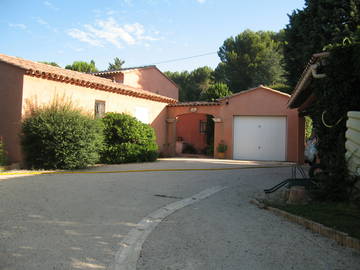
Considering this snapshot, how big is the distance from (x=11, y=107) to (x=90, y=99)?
3.36m

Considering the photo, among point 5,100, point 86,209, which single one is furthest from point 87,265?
point 5,100

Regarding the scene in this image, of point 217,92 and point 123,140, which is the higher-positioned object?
point 217,92

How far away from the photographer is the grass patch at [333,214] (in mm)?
4029

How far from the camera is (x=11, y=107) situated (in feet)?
37.5

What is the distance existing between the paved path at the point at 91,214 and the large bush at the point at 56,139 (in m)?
1.43

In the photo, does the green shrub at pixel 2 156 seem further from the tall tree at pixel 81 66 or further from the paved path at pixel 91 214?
the tall tree at pixel 81 66

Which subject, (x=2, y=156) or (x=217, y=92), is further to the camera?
(x=217, y=92)

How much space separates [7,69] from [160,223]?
1013 centimetres

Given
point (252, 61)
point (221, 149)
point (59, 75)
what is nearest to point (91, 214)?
point (59, 75)

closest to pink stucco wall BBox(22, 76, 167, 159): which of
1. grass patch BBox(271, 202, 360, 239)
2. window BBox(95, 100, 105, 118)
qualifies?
window BBox(95, 100, 105, 118)

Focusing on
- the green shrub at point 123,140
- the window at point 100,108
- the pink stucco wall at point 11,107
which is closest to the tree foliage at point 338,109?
the green shrub at point 123,140

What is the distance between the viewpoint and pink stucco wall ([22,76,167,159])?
37.5 ft

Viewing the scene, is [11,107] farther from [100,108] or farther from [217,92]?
[217,92]

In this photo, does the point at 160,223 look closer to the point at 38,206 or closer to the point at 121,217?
the point at 121,217
